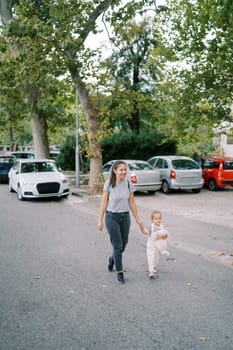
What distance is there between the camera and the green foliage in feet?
90.8

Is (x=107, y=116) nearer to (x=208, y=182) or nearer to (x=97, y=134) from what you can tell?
(x=97, y=134)

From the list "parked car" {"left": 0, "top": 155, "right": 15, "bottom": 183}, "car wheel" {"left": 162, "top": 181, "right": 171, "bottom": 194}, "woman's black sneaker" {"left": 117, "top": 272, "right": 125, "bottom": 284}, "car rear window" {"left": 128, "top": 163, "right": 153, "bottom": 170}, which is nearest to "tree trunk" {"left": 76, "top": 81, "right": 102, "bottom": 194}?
"car rear window" {"left": 128, "top": 163, "right": 153, "bottom": 170}

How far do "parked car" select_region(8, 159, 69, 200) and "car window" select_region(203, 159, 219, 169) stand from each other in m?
7.31

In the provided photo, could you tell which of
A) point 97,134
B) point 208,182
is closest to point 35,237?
point 97,134

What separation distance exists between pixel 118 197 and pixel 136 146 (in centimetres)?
2234

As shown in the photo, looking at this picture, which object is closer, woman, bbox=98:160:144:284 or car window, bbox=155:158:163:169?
woman, bbox=98:160:144:284

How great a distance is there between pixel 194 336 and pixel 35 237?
5.25 meters

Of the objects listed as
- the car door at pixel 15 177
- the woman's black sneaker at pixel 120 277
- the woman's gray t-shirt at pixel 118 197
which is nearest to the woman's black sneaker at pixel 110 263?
the woman's black sneaker at pixel 120 277

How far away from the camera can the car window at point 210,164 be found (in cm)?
1854

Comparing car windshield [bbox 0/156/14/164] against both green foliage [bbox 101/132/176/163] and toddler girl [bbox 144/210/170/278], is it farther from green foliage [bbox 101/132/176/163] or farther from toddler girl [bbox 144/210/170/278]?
toddler girl [bbox 144/210/170/278]

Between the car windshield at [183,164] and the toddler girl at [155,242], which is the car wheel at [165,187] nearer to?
the car windshield at [183,164]

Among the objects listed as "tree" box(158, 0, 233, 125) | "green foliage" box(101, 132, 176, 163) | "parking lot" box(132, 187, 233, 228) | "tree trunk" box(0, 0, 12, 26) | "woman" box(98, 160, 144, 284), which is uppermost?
"tree trunk" box(0, 0, 12, 26)

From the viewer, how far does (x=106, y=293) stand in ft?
16.6

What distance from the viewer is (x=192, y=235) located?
8.90m
